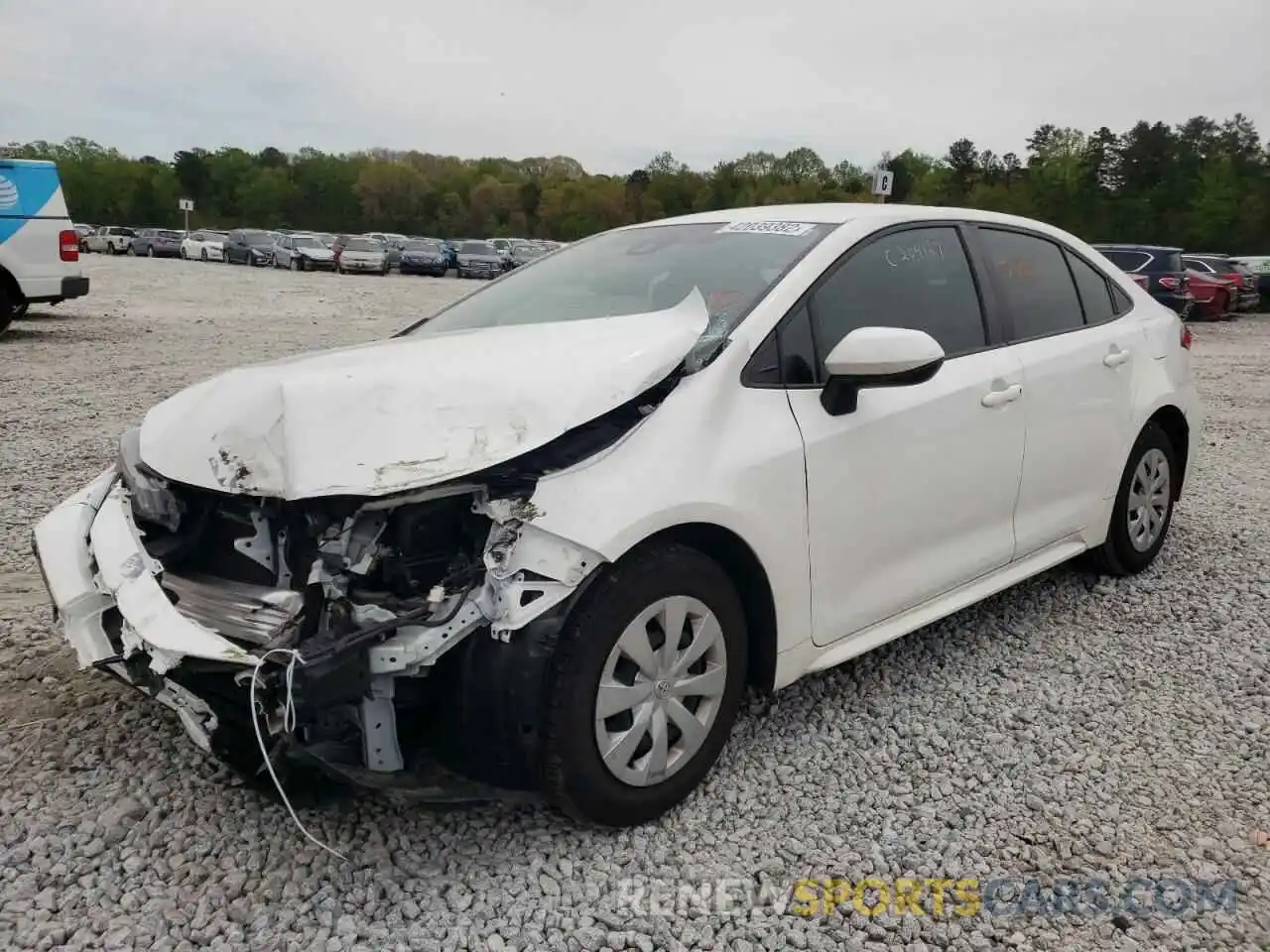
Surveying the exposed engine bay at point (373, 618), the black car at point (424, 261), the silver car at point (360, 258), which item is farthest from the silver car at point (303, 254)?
the exposed engine bay at point (373, 618)

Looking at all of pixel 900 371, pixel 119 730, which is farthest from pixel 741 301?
pixel 119 730

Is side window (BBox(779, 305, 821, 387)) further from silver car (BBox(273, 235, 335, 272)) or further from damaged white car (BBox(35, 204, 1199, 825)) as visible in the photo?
silver car (BBox(273, 235, 335, 272))

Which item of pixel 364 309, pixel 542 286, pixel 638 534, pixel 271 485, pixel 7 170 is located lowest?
pixel 364 309

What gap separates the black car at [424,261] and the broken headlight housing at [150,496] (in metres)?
35.9

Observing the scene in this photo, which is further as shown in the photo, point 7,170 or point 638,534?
point 7,170

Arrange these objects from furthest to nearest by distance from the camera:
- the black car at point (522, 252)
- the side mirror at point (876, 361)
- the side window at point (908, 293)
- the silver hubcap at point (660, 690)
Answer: the black car at point (522, 252), the side window at point (908, 293), the side mirror at point (876, 361), the silver hubcap at point (660, 690)

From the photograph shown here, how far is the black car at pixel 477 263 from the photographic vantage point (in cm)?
3731

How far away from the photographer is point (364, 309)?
1905cm

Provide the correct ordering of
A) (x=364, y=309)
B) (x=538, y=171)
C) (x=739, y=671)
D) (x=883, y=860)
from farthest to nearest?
(x=538, y=171), (x=364, y=309), (x=739, y=671), (x=883, y=860)

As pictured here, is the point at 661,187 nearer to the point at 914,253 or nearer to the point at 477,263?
the point at 477,263

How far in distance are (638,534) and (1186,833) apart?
1.67 m

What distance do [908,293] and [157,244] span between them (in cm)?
4857

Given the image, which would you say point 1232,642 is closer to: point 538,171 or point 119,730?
point 119,730

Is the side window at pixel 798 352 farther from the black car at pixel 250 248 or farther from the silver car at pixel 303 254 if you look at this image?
the black car at pixel 250 248
